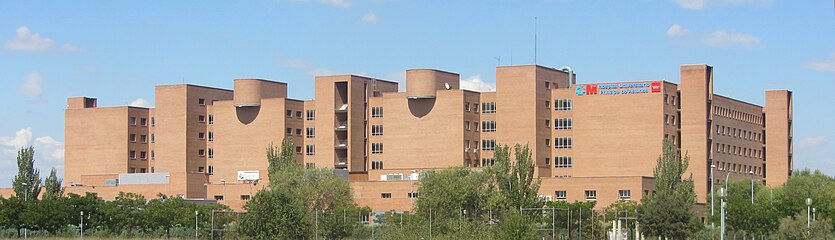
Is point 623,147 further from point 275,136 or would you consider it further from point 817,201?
point 275,136

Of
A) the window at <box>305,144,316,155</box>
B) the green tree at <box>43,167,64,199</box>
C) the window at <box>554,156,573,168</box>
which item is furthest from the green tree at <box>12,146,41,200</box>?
the window at <box>554,156,573,168</box>

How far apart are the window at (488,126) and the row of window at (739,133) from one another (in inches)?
975

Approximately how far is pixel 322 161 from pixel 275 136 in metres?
6.57

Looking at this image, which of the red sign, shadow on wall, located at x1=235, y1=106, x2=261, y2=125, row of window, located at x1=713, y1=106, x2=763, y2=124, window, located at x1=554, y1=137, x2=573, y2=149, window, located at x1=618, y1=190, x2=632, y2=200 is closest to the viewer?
Answer: window, located at x1=618, y1=190, x2=632, y2=200

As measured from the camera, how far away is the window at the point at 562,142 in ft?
478

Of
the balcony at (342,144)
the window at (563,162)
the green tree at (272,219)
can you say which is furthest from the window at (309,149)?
the green tree at (272,219)

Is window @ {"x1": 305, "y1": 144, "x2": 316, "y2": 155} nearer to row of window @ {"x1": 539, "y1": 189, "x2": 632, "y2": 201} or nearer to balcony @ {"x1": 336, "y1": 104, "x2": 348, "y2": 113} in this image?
balcony @ {"x1": 336, "y1": 104, "x2": 348, "y2": 113}

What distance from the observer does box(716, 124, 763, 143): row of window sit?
149675mm

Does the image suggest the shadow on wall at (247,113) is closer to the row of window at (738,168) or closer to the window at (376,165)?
the window at (376,165)

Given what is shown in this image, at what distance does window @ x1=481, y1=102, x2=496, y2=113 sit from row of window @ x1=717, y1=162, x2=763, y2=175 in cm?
2580

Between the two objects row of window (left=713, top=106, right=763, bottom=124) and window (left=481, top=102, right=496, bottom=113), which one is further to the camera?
row of window (left=713, top=106, right=763, bottom=124)

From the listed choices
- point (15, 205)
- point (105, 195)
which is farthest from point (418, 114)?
point (15, 205)

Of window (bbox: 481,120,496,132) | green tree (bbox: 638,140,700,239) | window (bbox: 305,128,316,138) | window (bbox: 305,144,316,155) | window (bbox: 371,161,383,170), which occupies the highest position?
window (bbox: 481,120,496,132)

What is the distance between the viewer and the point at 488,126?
149 metres
